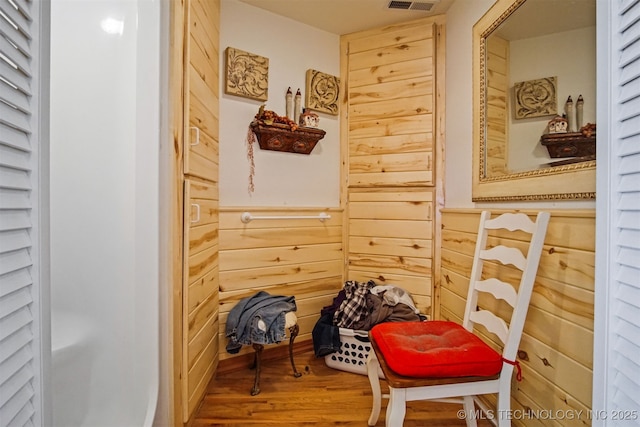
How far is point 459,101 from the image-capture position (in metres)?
1.90

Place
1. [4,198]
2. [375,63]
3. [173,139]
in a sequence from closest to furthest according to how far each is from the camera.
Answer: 1. [4,198]
2. [173,139]
3. [375,63]

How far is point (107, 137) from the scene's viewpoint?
1.34 metres

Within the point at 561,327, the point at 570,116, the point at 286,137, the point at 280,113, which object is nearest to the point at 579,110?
the point at 570,116

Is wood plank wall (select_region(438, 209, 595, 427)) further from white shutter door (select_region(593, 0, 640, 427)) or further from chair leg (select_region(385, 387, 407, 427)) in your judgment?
chair leg (select_region(385, 387, 407, 427))

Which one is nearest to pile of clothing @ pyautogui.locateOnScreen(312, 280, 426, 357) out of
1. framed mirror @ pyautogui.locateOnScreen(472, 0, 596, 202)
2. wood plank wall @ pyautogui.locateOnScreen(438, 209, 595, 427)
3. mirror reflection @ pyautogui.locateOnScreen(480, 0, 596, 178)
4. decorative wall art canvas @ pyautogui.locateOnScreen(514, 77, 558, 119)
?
wood plank wall @ pyautogui.locateOnScreen(438, 209, 595, 427)

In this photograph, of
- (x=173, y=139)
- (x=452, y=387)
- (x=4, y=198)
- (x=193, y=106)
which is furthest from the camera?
(x=193, y=106)

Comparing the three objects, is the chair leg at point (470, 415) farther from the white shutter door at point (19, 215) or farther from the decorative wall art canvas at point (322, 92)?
the decorative wall art canvas at point (322, 92)

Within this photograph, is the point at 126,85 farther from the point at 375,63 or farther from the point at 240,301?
the point at 375,63

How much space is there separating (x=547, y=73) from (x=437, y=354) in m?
1.18

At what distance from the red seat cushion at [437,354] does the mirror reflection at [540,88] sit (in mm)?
766

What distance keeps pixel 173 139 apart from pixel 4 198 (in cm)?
78

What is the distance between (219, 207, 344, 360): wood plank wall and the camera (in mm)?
1927

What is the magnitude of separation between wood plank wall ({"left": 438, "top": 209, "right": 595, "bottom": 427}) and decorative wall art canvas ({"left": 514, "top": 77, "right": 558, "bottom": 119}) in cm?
42

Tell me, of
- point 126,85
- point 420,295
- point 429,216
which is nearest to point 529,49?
point 429,216
